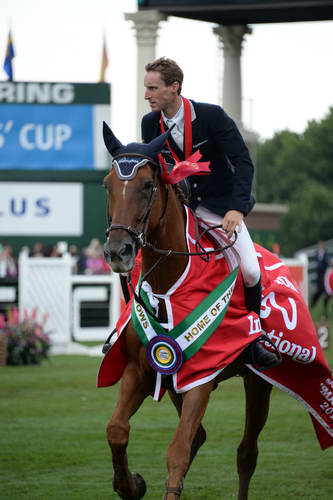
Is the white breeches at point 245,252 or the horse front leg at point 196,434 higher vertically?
the white breeches at point 245,252

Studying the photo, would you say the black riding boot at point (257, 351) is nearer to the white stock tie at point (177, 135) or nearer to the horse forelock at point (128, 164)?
the white stock tie at point (177, 135)

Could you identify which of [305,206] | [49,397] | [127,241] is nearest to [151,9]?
[49,397]

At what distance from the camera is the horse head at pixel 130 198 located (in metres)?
5.95

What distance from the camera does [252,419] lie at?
26.3ft

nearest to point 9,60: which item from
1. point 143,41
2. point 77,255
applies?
point 143,41

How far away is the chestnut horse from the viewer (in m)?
6.10

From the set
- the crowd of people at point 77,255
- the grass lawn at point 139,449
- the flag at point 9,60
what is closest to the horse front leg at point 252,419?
the grass lawn at point 139,449

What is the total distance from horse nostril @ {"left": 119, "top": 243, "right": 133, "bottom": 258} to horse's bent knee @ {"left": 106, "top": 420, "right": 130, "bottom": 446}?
45.2 inches

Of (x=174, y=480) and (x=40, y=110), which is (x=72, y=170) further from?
(x=174, y=480)

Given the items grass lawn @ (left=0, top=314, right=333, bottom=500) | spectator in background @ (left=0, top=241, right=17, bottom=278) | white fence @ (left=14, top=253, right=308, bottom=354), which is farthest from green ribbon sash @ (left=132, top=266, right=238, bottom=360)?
spectator in background @ (left=0, top=241, right=17, bottom=278)

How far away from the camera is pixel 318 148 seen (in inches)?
2579

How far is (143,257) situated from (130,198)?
1.87 feet

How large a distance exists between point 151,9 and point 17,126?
405 centimetres

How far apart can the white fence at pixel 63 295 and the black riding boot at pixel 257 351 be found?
12.2m
